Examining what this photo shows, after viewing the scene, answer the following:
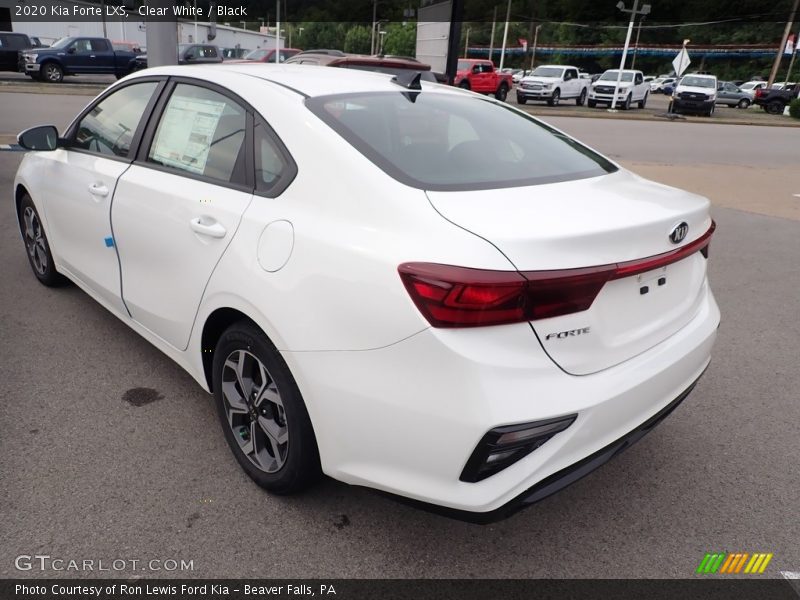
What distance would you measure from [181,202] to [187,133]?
0.41m

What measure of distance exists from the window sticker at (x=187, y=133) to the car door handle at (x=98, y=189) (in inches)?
16.0

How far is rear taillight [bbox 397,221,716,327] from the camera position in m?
1.75

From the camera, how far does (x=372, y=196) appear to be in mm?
2021

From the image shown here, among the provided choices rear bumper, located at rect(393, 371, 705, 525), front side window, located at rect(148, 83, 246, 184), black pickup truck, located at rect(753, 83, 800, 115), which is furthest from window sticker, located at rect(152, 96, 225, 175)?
black pickup truck, located at rect(753, 83, 800, 115)

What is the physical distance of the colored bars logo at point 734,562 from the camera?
225cm

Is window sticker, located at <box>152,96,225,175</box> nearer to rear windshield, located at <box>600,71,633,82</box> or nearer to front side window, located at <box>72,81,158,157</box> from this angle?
front side window, located at <box>72,81,158,157</box>

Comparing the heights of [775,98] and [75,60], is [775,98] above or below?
below

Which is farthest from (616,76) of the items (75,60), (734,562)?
(734,562)

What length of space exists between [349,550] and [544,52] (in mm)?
91970

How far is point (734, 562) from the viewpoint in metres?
2.28

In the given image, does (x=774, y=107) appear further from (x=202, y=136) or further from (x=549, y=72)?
(x=202, y=136)

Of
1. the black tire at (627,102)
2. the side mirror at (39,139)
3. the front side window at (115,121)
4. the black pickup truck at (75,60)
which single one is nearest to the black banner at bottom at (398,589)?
the front side window at (115,121)

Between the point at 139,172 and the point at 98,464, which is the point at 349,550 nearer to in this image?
the point at 98,464

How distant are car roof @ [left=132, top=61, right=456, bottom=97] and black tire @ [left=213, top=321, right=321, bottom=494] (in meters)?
1.05
